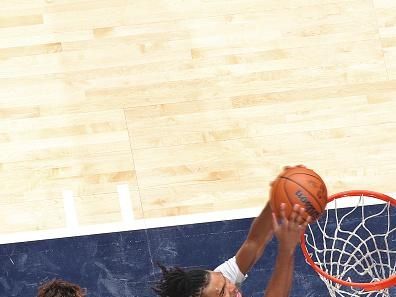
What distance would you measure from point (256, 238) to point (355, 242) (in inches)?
47.2

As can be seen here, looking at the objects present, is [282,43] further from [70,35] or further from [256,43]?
[70,35]

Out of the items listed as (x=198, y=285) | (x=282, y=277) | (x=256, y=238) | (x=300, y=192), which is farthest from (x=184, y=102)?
(x=282, y=277)

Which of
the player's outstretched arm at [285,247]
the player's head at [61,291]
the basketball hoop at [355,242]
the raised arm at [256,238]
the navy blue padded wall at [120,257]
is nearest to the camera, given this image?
the player's outstretched arm at [285,247]

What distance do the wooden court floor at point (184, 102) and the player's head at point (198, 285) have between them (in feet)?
4.54

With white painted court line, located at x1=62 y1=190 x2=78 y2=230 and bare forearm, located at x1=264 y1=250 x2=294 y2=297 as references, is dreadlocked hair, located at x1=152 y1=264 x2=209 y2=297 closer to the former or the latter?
bare forearm, located at x1=264 y1=250 x2=294 y2=297

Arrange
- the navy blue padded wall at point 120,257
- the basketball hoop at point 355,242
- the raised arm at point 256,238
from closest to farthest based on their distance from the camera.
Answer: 1. the raised arm at point 256,238
2. the basketball hoop at point 355,242
3. the navy blue padded wall at point 120,257

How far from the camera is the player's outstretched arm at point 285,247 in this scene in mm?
3045

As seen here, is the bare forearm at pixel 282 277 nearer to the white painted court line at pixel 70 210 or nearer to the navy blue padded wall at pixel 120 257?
the navy blue padded wall at pixel 120 257

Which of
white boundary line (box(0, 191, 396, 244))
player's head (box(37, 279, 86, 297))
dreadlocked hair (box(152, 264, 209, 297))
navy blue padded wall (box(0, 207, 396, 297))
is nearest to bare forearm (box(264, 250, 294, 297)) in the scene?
dreadlocked hair (box(152, 264, 209, 297))

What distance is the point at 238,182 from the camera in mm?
4824

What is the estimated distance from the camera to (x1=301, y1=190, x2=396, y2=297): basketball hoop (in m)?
4.35

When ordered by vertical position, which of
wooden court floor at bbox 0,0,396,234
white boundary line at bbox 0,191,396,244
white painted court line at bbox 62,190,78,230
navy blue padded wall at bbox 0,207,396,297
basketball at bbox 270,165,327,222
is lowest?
navy blue padded wall at bbox 0,207,396,297

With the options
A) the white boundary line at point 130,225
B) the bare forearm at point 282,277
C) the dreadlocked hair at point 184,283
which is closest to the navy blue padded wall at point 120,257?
the white boundary line at point 130,225

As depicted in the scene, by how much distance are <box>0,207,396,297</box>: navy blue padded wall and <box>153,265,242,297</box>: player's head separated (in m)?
1.22
